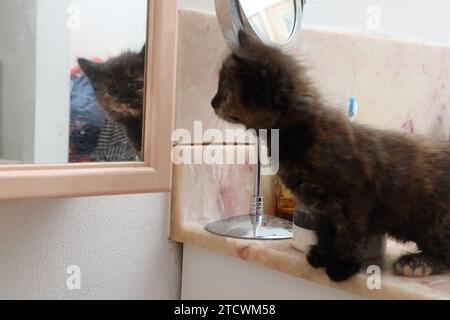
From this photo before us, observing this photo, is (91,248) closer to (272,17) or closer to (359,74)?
(272,17)

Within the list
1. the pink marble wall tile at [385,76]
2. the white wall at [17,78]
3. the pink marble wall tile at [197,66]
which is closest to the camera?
the white wall at [17,78]

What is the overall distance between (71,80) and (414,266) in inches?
16.2

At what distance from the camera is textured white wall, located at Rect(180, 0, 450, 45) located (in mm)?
975

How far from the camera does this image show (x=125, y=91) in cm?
58

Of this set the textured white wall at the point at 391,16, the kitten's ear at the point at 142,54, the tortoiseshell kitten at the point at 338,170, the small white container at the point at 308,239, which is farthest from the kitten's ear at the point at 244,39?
the textured white wall at the point at 391,16

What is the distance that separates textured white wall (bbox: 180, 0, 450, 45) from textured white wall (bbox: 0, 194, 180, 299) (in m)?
0.46

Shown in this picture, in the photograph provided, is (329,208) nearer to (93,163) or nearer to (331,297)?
(331,297)

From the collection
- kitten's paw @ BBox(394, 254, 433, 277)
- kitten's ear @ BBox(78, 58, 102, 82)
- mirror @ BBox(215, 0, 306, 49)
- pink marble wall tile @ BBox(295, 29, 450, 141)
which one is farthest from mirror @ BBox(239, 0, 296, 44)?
kitten's paw @ BBox(394, 254, 433, 277)

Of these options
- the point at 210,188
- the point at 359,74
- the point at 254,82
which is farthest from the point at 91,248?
the point at 359,74

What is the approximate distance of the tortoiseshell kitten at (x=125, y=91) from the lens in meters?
0.56

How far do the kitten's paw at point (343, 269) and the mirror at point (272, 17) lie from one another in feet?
0.98

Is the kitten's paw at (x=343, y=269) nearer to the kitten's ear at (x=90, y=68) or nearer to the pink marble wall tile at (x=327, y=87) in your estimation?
the pink marble wall tile at (x=327, y=87)

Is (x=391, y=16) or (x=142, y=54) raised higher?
(x=391, y=16)

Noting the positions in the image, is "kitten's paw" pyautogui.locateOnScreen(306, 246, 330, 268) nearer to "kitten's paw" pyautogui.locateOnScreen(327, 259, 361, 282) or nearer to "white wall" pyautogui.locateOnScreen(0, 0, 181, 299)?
"kitten's paw" pyautogui.locateOnScreen(327, 259, 361, 282)
